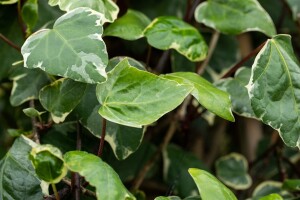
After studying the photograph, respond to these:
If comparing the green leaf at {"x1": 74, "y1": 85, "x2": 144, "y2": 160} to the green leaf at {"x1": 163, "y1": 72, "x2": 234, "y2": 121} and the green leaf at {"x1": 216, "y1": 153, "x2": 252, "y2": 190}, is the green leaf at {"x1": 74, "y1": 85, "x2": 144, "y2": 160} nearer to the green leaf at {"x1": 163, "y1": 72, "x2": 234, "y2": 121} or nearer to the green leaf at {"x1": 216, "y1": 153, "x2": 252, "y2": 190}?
the green leaf at {"x1": 163, "y1": 72, "x2": 234, "y2": 121}

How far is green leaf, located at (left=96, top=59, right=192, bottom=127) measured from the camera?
0.63 meters

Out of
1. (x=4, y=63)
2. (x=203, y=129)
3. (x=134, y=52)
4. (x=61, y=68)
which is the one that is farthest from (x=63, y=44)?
(x=203, y=129)

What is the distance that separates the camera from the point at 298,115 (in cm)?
73

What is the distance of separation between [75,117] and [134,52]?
12.9 inches

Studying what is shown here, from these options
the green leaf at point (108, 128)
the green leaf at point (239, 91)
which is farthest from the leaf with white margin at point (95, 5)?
the green leaf at point (239, 91)

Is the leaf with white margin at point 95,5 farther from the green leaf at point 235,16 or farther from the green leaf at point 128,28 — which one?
the green leaf at point 235,16

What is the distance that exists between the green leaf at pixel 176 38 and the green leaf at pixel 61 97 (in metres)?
0.13

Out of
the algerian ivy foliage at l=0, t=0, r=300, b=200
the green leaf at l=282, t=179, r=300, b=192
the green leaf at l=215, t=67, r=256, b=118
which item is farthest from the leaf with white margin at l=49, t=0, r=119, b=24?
the green leaf at l=282, t=179, r=300, b=192

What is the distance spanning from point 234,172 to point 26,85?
1.49 feet

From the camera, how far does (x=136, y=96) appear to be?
0.65m

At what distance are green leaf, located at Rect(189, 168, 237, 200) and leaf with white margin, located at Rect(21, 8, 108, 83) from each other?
16 cm

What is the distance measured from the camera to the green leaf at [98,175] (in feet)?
1.87

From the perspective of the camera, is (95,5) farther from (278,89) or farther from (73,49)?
(278,89)

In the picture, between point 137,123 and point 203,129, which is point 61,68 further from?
point 203,129
